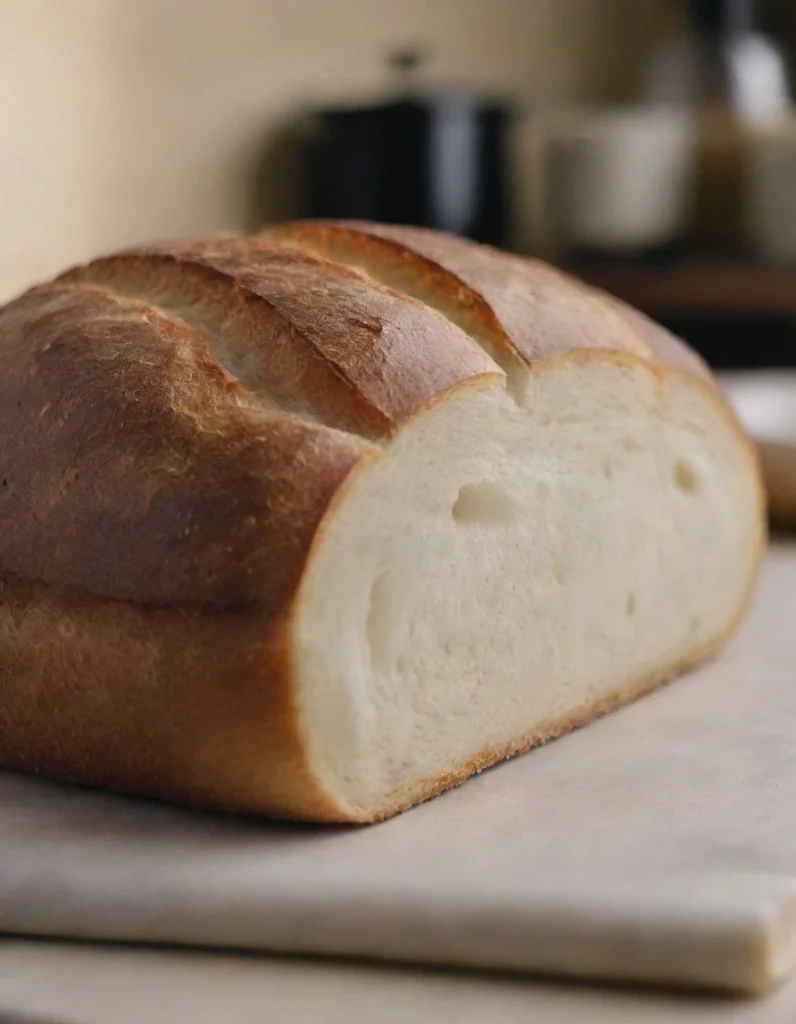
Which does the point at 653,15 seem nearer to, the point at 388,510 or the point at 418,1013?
the point at 388,510

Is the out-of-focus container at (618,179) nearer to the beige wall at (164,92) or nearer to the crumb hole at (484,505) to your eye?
the beige wall at (164,92)

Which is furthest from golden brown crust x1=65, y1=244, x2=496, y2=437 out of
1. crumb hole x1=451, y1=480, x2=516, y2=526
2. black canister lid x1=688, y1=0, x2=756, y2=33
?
black canister lid x1=688, y1=0, x2=756, y2=33

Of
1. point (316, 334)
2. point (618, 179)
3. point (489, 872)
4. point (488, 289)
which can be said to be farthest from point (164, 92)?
point (489, 872)

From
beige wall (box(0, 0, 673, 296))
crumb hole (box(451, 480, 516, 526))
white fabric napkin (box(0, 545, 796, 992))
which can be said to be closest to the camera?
white fabric napkin (box(0, 545, 796, 992))

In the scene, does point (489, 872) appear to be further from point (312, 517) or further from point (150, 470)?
point (150, 470)

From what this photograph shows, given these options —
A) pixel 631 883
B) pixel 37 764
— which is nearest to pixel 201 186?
pixel 37 764

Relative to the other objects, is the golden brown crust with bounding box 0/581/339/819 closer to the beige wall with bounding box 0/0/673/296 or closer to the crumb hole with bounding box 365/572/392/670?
the crumb hole with bounding box 365/572/392/670
